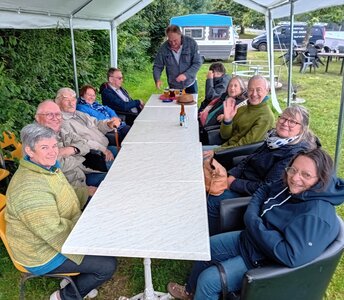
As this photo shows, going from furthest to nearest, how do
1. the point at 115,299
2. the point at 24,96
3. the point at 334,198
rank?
the point at 24,96 < the point at 115,299 < the point at 334,198

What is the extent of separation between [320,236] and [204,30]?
1261 centimetres

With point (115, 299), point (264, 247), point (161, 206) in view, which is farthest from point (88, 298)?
point (264, 247)

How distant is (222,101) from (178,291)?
2171mm

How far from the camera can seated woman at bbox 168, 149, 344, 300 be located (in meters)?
1.27

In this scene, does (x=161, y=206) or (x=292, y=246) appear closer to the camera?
(x=292, y=246)

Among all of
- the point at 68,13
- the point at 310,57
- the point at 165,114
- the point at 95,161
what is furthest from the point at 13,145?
the point at 310,57

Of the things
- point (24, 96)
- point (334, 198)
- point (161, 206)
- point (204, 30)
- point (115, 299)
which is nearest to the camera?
point (334, 198)

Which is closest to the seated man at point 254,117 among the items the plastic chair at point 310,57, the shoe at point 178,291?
the shoe at point 178,291

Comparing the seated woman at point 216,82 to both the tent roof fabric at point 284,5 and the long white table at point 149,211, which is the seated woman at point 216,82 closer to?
the tent roof fabric at point 284,5

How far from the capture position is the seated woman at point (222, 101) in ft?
10.8

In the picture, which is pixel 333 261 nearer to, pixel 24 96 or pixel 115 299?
pixel 115 299

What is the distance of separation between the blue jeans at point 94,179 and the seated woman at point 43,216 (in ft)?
2.51

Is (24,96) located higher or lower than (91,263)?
higher

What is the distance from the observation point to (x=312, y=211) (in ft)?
4.34
